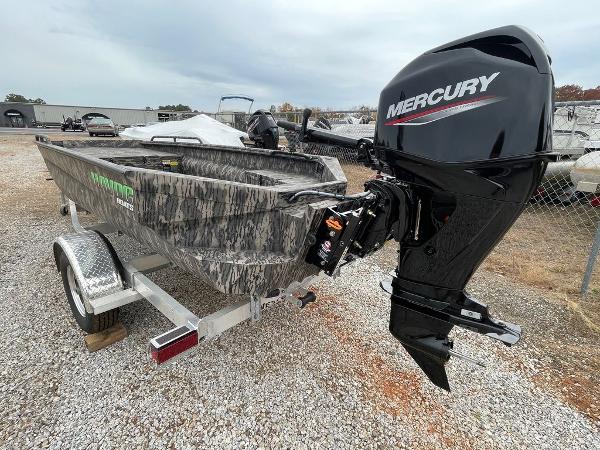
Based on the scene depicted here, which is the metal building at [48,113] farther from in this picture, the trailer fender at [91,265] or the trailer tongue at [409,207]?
the trailer tongue at [409,207]

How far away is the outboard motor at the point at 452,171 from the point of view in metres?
1.17

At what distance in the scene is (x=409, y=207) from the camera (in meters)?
1.44

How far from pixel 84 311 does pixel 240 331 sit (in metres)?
1.16

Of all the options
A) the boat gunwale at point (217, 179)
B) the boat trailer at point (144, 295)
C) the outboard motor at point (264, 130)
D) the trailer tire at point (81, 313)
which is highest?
the outboard motor at point (264, 130)

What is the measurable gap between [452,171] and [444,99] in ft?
0.95

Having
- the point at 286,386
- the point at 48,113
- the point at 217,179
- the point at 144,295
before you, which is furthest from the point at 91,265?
the point at 48,113

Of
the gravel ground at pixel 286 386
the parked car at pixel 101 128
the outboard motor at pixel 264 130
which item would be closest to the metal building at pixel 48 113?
the parked car at pixel 101 128

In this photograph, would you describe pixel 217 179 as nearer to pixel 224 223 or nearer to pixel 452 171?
pixel 224 223

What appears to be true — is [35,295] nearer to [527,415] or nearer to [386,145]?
[386,145]

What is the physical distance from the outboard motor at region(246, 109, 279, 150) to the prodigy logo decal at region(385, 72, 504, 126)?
2.77 metres

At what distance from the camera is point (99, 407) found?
75.5 inches

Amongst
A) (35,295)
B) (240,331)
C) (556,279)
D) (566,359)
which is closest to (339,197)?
(240,331)

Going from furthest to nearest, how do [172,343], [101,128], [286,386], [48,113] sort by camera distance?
[48,113] < [101,128] < [286,386] < [172,343]

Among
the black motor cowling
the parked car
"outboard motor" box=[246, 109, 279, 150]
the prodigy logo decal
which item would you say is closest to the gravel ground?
the black motor cowling
